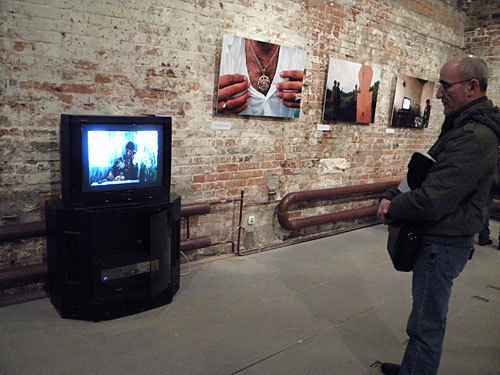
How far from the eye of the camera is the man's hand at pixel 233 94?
3.73 m

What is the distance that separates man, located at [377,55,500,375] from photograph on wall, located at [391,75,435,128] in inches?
162

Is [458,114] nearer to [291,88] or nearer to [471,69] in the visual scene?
[471,69]

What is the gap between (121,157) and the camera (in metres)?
2.76

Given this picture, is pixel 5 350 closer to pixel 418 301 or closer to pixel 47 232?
pixel 47 232

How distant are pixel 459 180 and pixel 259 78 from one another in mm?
2615

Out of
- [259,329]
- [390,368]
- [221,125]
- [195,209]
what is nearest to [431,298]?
[390,368]

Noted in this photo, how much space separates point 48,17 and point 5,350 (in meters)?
2.21

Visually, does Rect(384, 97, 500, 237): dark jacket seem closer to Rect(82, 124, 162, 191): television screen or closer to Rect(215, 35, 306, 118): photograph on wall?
Rect(82, 124, 162, 191): television screen

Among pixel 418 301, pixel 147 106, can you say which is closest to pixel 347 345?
pixel 418 301

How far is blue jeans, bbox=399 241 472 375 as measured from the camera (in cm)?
190

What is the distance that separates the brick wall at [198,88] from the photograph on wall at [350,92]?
12cm

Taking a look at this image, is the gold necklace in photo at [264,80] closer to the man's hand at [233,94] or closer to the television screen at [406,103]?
the man's hand at [233,94]

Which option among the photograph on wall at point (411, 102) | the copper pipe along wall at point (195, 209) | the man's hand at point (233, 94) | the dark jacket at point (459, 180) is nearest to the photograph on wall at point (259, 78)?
the man's hand at point (233, 94)

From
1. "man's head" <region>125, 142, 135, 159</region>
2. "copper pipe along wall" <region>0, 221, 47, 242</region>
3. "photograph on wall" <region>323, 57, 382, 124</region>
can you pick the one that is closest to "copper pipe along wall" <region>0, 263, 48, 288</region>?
"copper pipe along wall" <region>0, 221, 47, 242</region>
